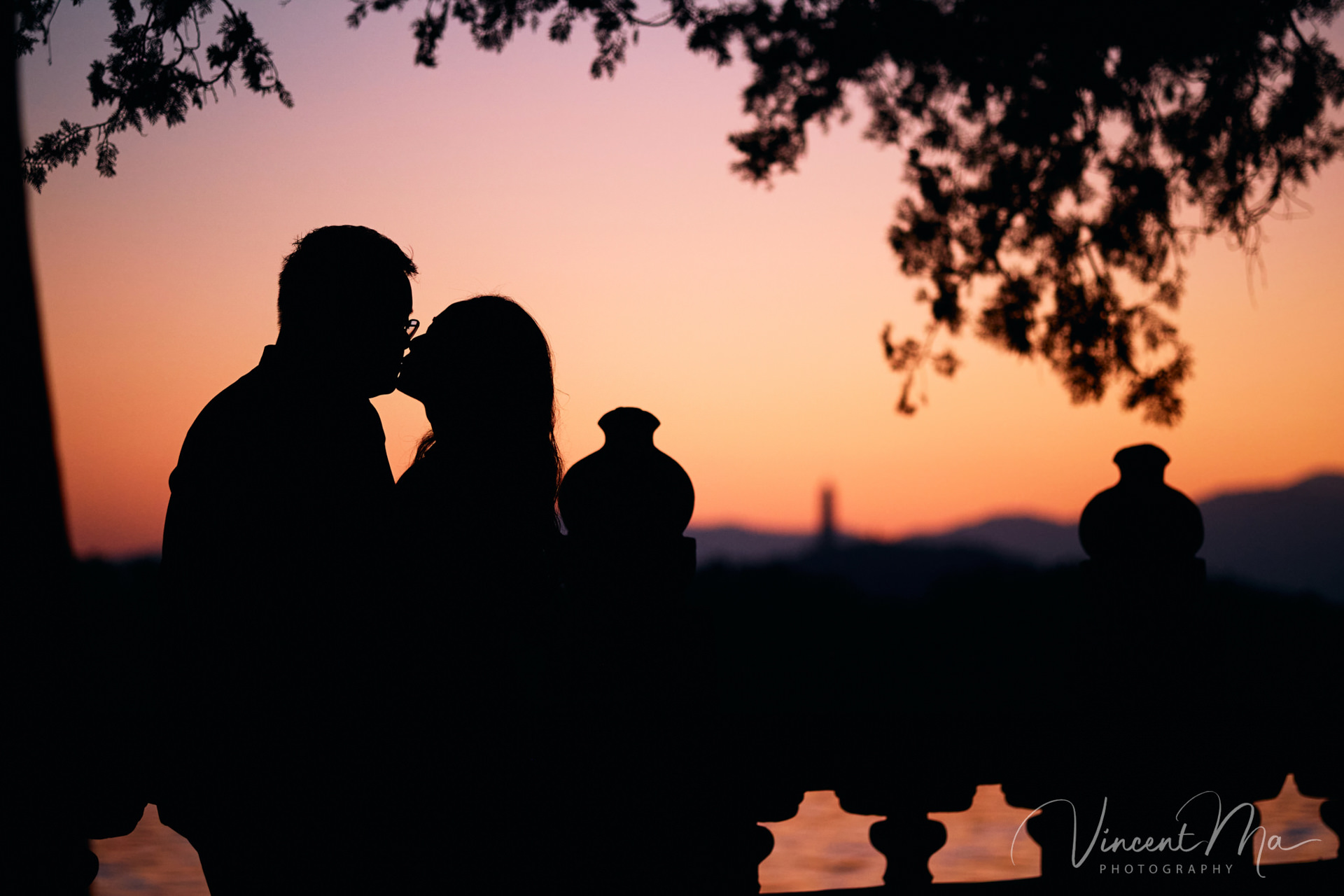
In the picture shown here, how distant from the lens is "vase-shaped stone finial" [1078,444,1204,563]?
3.30 metres

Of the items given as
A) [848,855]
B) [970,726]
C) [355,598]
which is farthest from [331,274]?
[848,855]

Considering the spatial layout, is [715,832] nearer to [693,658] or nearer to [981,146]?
[693,658]

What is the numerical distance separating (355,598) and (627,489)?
3.59 ft

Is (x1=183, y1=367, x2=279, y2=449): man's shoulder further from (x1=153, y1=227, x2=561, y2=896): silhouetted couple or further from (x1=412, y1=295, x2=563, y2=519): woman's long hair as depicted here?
(x1=412, y1=295, x2=563, y2=519): woman's long hair

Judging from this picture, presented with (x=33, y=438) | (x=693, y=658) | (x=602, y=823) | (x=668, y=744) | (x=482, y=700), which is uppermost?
(x=33, y=438)

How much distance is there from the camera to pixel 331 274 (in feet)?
6.43

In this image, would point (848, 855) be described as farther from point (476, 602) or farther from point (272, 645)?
point (272, 645)

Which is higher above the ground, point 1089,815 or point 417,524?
point 417,524

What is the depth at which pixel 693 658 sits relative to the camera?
274 cm

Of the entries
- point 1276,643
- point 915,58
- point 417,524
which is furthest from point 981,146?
point 417,524

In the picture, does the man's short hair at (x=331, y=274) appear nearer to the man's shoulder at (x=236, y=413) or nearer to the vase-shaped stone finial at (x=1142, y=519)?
the man's shoulder at (x=236, y=413)

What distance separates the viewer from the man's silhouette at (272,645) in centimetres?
177

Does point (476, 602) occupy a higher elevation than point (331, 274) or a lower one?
lower

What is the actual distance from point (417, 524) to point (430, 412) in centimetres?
28
